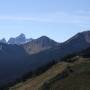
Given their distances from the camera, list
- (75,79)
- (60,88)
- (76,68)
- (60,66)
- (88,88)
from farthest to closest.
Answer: (60,66) → (76,68) → (75,79) → (60,88) → (88,88)

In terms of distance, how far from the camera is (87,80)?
76438 mm

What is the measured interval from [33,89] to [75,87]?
2238cm

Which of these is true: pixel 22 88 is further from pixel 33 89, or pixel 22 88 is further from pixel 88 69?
pixel 88 69

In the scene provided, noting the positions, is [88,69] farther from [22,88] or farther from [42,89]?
[22,88]

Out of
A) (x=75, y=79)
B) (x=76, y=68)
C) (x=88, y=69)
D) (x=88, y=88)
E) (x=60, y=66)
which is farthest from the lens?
(x=60, y=66)

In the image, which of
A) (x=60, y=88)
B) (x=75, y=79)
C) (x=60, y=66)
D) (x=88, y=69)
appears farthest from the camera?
(x=60, y=66)

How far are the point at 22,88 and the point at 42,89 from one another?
799 inches

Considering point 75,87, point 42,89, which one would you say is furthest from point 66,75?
point 75,87

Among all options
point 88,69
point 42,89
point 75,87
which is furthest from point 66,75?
point 75,87

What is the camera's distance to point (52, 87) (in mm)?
77812

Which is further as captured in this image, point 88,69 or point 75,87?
point 88,69

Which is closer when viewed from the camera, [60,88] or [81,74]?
[60,88]

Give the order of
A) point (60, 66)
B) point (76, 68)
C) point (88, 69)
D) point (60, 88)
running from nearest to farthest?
point (60, 88), point (88, 69), point (76, 68), point (60, 66)

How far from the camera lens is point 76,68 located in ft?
323
